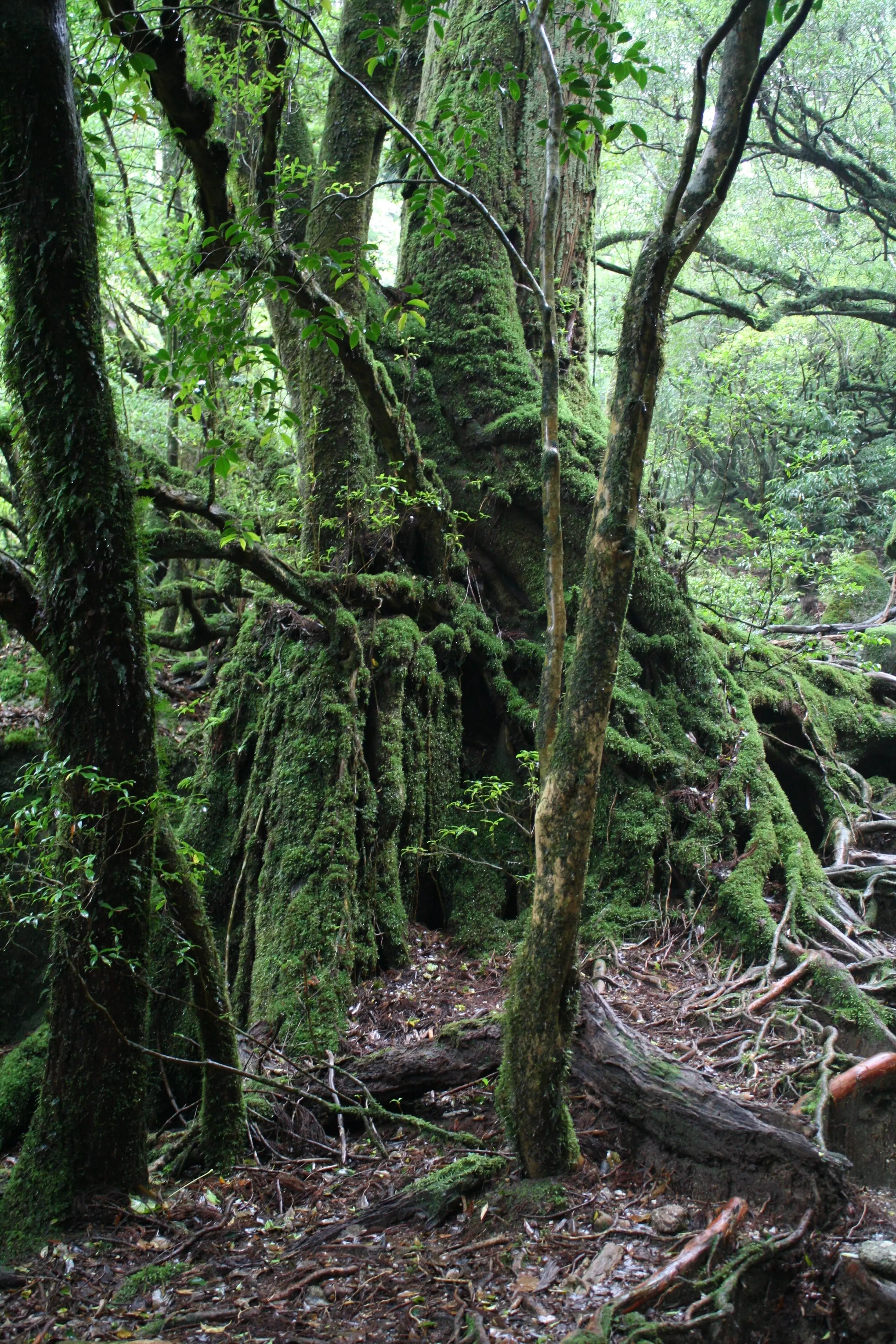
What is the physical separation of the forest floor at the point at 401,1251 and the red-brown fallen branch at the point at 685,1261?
0.07 metres

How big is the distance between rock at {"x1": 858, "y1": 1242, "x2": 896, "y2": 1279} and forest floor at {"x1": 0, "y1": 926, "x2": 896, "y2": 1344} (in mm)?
101

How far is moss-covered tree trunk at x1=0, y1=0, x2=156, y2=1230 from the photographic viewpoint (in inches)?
121

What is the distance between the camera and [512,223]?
7723 mm

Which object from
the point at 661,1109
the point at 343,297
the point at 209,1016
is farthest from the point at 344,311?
the point at 661,1109

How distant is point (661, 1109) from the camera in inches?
131

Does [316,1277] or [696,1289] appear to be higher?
[696,1289]

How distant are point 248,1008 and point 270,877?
2.60 ft

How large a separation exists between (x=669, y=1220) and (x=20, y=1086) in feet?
12.4

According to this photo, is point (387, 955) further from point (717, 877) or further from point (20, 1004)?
point (20, 1004)

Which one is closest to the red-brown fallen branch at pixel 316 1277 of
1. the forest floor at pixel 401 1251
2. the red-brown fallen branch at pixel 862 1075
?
the forest floor at pixel 401 1251

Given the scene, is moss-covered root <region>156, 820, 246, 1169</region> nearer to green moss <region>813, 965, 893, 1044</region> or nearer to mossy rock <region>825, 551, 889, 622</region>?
green moss <region>813, 965, 893, 1044</region>

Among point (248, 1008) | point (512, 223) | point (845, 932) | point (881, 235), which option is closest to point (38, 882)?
point (248, 1008)

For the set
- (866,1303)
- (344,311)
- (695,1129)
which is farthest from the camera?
(344,311)

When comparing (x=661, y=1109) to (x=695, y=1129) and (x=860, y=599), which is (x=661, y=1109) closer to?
(x=695, y=1129)
